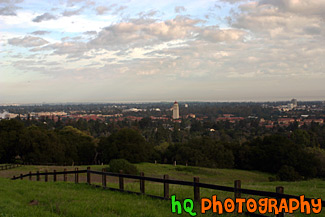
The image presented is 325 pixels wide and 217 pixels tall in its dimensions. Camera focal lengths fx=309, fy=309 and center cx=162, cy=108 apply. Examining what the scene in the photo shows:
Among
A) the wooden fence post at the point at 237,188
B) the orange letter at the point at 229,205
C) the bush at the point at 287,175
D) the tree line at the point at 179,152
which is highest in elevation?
the wooden fence post at the point at 237,188

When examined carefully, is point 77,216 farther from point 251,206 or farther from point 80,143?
point 80,143

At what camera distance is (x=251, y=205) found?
8344mm

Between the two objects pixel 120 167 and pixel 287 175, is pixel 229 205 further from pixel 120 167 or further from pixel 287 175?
pixel 287 175

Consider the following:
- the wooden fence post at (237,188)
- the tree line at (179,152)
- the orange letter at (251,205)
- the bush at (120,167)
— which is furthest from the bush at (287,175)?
the wooden fence post at (237,188)

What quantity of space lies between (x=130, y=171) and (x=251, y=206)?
28006 mm

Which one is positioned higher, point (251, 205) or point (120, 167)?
point (251, 205)

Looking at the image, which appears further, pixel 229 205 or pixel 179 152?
pixel 179 152

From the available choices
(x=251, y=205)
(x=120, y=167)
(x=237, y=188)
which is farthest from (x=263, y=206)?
(x=120, y=167)

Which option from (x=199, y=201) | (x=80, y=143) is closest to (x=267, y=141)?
(x=80, y=143)

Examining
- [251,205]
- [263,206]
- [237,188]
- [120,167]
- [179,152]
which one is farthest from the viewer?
[179,152]

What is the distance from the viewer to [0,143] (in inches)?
2109

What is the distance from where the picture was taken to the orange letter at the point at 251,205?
26.3 feet

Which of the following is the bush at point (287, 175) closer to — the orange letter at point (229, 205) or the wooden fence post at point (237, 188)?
the orange letter at point (229, 205)

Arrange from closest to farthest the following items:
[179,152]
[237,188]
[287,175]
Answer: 1. [237,188]
2. [287,175]
3. [179,152]
